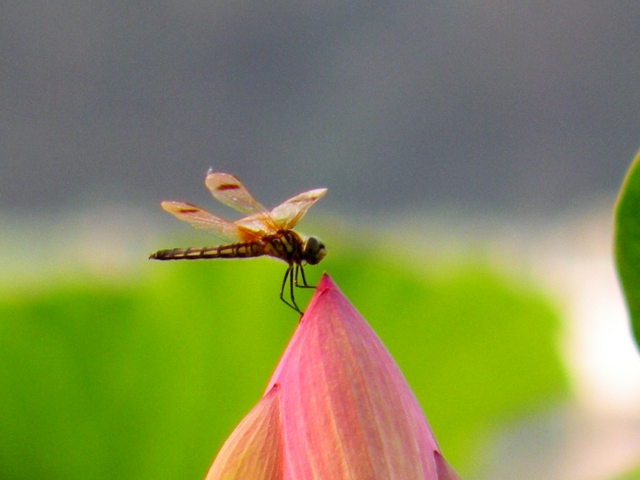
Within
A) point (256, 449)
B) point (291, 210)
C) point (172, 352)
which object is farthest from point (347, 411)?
point (172, 352)

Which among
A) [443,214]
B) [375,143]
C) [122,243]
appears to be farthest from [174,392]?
[375,143]

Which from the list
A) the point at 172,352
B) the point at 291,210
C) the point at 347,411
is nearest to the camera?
the point at 347,411

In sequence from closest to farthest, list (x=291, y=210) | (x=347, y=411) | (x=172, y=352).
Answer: (x=347, y=411) < (x=291, y=210) < (x=172, y=352)

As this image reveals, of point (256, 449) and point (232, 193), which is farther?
point (232, 193)

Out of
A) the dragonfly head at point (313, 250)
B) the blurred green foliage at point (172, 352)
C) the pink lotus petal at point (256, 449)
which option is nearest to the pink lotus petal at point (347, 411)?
the pink lotus petal at point (256, 449)

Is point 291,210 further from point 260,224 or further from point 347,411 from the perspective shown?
point 347,411
